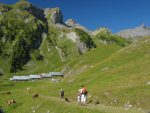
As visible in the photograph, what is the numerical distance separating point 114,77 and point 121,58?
53190 millimetres

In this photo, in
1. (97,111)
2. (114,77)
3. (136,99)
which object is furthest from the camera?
(114,77)

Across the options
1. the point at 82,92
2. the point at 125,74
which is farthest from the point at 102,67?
the point at 82,92

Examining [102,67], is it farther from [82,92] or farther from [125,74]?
[82,92]

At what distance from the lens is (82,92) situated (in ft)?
207

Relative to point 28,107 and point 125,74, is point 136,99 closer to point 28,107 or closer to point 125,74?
point 28,107

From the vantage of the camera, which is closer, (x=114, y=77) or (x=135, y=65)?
(x=114, y=77)

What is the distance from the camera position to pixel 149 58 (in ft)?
474

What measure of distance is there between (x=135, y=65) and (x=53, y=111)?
76512 mm

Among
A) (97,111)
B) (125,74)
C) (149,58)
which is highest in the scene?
(149,58)

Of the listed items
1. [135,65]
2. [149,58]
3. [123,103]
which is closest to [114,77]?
[135,65]

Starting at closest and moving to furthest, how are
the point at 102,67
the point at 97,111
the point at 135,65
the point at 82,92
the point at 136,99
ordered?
the point at 97,111 → the point at 82,92 → the point at 136,99 → the point at 135,65 → the point at 102,67

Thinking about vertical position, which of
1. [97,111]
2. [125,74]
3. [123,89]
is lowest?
[97,111]

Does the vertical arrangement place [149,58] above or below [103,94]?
above

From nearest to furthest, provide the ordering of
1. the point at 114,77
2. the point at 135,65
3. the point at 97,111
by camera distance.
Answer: the point at 97,111, the point at 114,77, the point at 135,65
